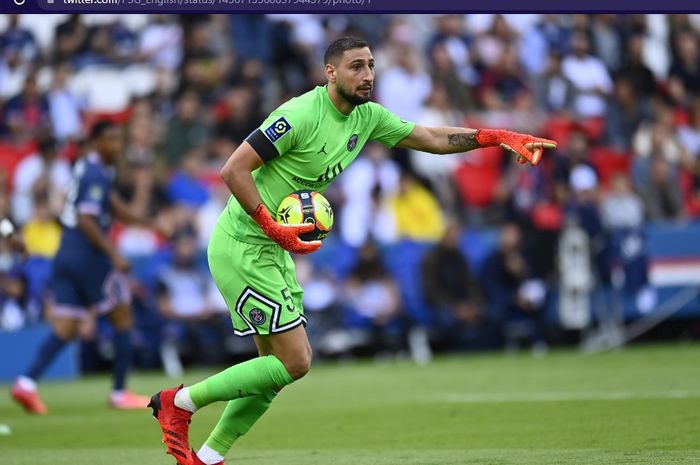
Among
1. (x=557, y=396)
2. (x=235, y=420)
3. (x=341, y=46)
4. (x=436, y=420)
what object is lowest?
(x=557, y=396)

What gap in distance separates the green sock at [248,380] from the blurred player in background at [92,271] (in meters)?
5.29

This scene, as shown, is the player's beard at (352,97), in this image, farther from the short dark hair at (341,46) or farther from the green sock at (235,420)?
the green sock at (235,420)

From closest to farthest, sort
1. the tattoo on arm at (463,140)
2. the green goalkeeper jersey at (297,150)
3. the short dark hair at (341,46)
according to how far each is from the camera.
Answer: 1. the green goalkeeper jersey at (297,150)
2. the short dark hair at (341,46)
3. the tattoo on arm at (463,140)

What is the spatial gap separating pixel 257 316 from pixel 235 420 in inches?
28.3

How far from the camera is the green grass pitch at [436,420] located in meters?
9.26

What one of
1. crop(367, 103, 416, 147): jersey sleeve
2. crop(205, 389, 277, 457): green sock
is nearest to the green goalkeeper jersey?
crop(367, 103, 416, 147): jersey sleeve

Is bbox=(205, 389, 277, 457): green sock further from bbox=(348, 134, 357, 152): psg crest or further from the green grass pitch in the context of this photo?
bbox=(348, 134, 357, 152): psg crest

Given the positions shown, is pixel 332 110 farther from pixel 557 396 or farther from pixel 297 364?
pixel 557 396

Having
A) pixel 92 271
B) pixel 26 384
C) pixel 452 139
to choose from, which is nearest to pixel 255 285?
pixel 452 139

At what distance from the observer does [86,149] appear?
540 inches

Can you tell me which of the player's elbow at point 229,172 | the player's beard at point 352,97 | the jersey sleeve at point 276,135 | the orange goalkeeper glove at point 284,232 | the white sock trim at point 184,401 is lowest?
the white sock trim at point 184,401

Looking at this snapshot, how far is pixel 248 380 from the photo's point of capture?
813 centimetres

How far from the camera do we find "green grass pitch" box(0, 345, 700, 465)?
9258 millimetres

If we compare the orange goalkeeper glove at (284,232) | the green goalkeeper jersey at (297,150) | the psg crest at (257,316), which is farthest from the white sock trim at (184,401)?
the orange goalkeeper glove at (284,232)
